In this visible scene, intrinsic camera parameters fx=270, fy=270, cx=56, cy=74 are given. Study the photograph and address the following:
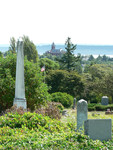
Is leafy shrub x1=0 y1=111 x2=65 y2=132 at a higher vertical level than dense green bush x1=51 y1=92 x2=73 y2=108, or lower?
higher

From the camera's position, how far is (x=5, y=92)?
45.4 feet

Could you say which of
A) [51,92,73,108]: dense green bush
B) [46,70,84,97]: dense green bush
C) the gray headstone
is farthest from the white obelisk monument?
[46,70,84,97]: dense green bush

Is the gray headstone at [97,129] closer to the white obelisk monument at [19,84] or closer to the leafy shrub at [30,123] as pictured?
the leafy shrub at [30,123]

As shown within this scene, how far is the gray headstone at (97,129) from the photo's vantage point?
654 centimetres

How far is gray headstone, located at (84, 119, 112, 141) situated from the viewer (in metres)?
6.54

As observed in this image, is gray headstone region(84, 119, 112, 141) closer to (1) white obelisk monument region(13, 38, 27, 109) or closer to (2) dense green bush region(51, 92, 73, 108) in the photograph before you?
(1) white obelisk monument region(13, 38, 27, 109)

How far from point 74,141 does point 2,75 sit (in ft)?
29.8

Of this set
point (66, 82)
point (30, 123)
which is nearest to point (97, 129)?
point (30, 123)

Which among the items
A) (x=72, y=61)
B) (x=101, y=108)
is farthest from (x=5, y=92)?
(x=72, y=61)

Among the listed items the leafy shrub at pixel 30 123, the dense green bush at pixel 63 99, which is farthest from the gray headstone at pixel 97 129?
the dense green bush at pixel 63 99

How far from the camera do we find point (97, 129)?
21.7ft

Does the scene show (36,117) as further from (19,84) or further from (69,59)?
(69,59)

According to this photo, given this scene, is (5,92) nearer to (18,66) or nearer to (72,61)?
(18,66)

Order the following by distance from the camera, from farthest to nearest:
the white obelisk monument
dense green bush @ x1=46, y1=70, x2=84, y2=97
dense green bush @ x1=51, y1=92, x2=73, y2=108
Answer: dense green bush @ x1=46, y1=70, x2=84, y2=97 < dense green bush @ x1=51, y1=92, x2=73, y2=108 < the white obelisk monument
